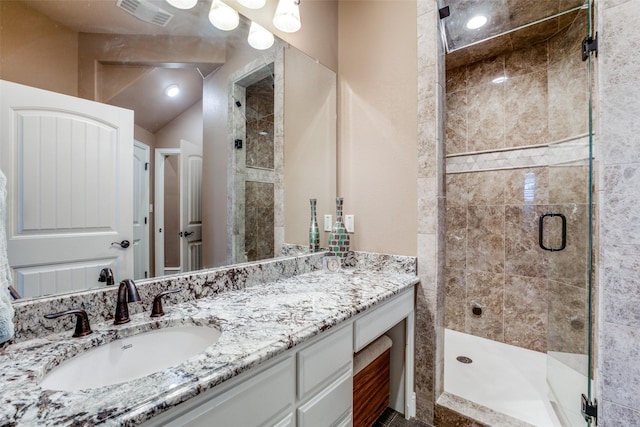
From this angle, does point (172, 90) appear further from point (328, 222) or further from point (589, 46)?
point (589, 46)

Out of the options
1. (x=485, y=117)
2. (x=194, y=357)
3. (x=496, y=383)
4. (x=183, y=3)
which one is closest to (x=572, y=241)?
(x=496, y=383)

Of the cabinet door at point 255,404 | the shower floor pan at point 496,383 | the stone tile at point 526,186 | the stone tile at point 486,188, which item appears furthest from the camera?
the stone tile at point 486,188

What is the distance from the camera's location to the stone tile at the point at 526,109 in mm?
2207

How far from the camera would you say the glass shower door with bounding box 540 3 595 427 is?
1.31 m

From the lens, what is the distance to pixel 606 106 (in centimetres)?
119

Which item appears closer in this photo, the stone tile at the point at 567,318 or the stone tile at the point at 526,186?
the stone tile at the point at 567,318

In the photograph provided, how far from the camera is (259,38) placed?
145 cm

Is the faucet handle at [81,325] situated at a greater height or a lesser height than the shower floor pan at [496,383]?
greater

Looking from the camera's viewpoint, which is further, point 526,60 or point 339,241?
point 526,60

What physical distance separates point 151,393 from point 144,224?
2.28ft

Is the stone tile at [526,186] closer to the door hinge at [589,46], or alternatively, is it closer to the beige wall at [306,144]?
the door hinge at [589,46]

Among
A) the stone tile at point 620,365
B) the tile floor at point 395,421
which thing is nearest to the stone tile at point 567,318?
the stone tile at point 620,365

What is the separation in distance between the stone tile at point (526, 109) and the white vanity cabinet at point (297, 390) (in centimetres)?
197

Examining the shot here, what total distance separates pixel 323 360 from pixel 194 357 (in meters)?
0.44
